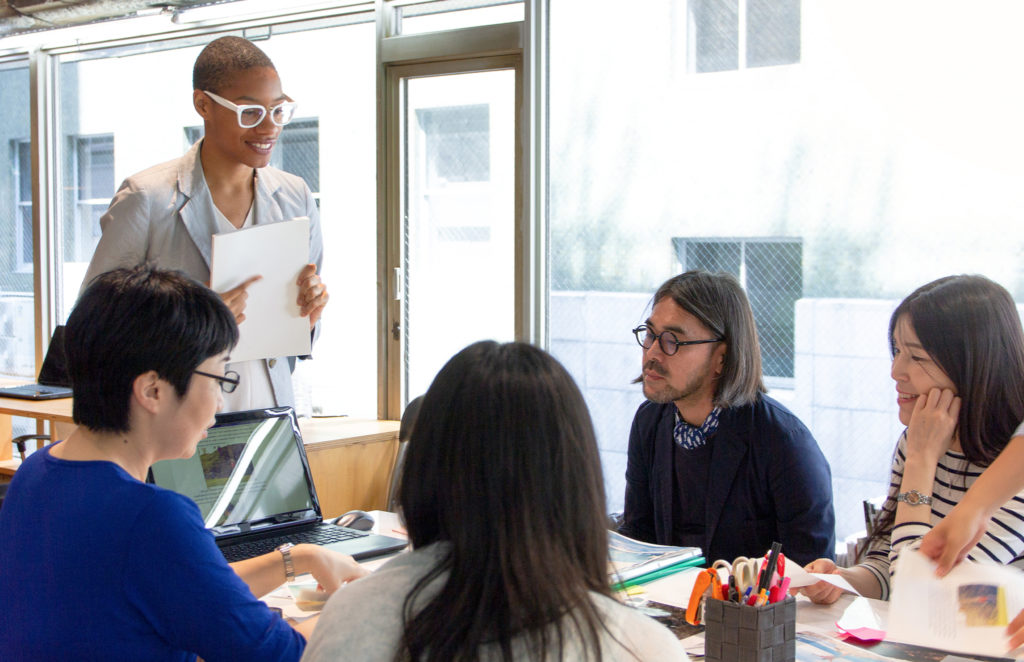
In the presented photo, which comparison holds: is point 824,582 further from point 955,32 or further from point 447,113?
point 447,113

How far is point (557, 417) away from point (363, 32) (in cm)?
373

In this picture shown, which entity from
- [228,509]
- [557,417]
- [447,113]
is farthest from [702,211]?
[557,417]

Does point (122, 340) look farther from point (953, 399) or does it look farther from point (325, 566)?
point (953, 399)

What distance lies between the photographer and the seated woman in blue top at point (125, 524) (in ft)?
4.20

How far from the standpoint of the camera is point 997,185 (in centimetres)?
288

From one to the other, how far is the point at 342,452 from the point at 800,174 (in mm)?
2087

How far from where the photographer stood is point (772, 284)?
132 inches

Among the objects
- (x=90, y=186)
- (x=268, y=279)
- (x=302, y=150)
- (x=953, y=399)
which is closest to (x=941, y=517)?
(x=953, y=399)

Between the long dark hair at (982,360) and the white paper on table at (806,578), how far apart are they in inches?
17.8

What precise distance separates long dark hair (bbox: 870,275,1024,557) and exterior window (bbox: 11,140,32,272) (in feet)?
16.9

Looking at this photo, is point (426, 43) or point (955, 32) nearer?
point (955, 32)

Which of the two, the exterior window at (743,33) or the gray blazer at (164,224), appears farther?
the exterior window at (743,33)

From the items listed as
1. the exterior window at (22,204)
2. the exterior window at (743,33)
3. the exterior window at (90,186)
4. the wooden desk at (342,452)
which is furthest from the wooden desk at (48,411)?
the exterior window at (743,33)

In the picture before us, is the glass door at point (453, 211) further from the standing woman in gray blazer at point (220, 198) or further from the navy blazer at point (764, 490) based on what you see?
the navy blazer at point (764, 490)
